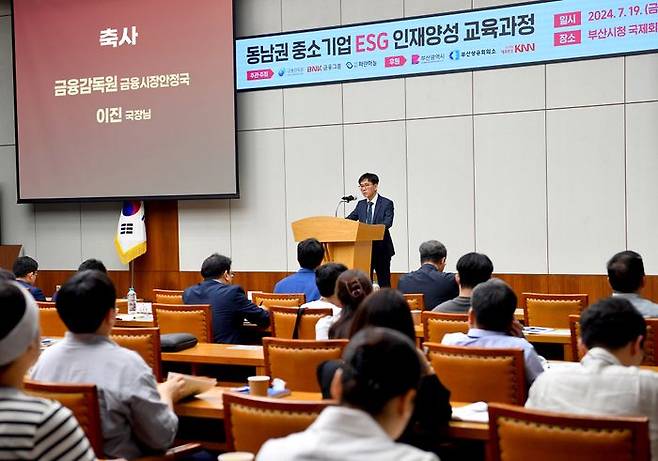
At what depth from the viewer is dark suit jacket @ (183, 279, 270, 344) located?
5852 mm

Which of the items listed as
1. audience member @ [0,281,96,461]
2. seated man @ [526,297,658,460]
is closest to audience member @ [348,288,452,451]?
seated man @ [526,297,658,460]

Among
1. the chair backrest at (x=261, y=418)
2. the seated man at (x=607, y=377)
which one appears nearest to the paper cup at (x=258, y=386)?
the chair backrest at (x=261, y=418)

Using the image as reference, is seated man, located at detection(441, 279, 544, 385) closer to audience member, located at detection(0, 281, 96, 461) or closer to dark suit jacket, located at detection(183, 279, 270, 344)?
audience member, located at detection(0, 281, 96, 461)

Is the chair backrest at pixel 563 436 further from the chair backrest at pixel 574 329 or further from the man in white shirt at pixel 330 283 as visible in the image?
the man in white shirt at pixel 330 283

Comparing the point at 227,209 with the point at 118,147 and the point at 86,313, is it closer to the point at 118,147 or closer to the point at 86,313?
the point at 118,147

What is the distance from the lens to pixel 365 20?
9789mm

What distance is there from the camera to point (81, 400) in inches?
109

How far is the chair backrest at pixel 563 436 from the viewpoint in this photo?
7.34 feet

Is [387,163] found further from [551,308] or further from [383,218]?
[551,308]

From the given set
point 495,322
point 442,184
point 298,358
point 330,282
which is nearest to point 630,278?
point 495,322

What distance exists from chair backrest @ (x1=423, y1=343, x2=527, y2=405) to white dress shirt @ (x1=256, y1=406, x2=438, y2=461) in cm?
177

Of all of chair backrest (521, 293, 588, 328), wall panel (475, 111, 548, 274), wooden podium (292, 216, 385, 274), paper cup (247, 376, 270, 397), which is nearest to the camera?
paper cup (247, 376, 270, 397)

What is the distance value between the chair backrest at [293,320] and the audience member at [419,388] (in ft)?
6.63

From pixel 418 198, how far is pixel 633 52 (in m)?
2.77
